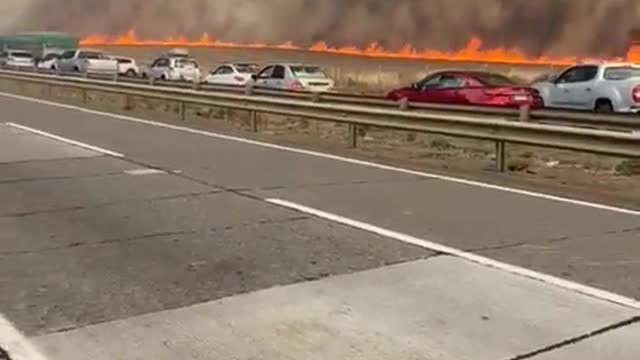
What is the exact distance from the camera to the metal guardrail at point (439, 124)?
1177 cm

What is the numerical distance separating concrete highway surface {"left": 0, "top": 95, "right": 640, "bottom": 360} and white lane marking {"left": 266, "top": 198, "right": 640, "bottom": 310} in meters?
0.03

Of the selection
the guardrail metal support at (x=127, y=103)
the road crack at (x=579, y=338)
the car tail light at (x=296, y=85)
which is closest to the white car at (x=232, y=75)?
the car tail light at (x=296, y=85)

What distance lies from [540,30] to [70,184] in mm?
63095

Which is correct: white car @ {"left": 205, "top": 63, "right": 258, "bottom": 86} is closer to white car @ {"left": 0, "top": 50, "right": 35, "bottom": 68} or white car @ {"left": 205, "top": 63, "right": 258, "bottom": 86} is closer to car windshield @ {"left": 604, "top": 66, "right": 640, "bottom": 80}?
car windshield @ {"left": 604, "top": 66, "right": 640, "bottom": 80}

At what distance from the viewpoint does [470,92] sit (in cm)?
2508

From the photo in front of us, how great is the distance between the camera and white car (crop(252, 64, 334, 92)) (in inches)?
1296

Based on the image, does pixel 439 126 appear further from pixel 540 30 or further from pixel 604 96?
pixel 540 30

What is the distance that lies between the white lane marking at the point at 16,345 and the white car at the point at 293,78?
2701 cm

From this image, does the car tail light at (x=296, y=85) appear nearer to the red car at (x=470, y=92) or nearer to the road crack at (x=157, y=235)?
the red car at (x=470, y=92)

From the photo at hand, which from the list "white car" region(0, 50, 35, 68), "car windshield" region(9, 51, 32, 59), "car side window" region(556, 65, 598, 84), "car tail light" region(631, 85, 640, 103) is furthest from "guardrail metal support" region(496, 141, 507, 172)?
"car windshield" region(9, 51, 32, 59)

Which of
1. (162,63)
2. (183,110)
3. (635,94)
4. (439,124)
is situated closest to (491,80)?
(635,94)

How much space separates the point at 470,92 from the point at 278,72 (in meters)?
10.8

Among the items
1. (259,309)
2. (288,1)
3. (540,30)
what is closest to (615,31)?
(540,30)

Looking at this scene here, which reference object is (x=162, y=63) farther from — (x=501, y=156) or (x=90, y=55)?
(x=501, y=156)
